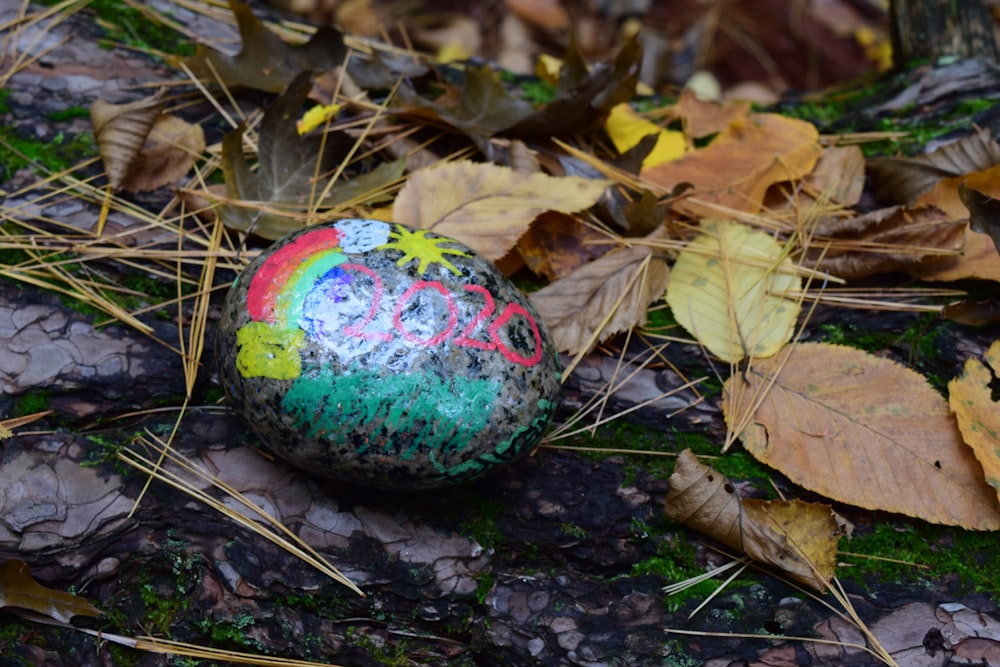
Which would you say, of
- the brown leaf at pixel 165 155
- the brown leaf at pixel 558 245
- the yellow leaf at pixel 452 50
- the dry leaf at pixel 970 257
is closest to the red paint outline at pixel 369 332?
the brown leaf at pixel 558 245

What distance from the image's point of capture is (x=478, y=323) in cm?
192

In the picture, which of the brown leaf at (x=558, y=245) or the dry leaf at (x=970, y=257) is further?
the brown leaf at (x=558, y=245)

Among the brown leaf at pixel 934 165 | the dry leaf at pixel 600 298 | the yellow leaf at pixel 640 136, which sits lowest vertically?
the dry leaf at pixel 600 298

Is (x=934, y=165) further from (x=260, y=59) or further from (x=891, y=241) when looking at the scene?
(x=260, y=59)

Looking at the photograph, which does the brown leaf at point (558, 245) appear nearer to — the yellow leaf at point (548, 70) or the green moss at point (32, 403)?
the yellow leaf at point (548, 70)

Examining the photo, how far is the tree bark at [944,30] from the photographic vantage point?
10.7 ft

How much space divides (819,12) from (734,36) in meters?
0.80

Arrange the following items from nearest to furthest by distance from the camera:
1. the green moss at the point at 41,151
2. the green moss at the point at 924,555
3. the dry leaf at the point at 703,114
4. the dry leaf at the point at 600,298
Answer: the green moss at the point at 924,555 → the dry leaf at the point at 600,298 → the green moss at the point at 41,151 → the dry leaf at the point at 703,114

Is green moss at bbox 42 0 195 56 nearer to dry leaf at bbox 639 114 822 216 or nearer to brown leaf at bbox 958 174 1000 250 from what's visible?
dry leaf at bbox 639 114 822 216

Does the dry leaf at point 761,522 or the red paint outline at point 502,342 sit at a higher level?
the red paint outline at point 502,342

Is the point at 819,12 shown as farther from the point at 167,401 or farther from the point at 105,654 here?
the point at 105,654

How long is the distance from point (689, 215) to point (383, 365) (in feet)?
4.35

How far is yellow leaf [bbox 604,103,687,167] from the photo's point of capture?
2.94 m

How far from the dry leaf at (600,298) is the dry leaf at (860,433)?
0.37 meters
